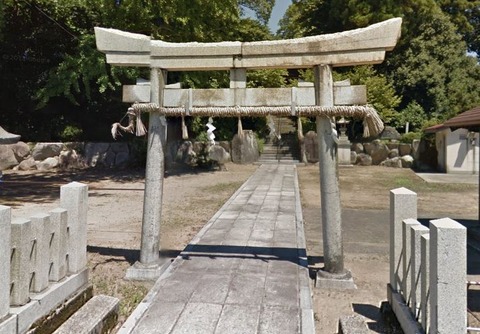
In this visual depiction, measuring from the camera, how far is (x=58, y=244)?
12.2 ft

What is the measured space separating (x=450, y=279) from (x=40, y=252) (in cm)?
332

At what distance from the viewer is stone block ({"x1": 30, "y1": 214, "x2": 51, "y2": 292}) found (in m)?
3.37

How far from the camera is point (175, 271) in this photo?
474 cm

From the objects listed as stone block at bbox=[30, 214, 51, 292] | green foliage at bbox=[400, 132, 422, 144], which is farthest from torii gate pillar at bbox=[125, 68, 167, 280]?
green foliage at bbox=[400, 132, 422, 144]

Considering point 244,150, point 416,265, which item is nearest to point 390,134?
point 244,150

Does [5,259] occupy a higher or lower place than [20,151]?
lower

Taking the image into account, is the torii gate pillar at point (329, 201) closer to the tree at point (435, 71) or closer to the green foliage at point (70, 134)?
the green foliage at point (70, 134)

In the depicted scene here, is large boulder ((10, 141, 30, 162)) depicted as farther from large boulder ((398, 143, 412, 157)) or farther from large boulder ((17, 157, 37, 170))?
large boulder ((398, 143, 412, 157))

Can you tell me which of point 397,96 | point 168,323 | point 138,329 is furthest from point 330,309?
point 397,96

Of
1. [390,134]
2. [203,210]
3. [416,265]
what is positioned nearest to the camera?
[416,265]

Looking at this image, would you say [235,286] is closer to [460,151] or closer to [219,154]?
[219,154]

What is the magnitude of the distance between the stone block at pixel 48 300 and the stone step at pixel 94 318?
0.23 m

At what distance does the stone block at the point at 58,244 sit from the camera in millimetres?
3674

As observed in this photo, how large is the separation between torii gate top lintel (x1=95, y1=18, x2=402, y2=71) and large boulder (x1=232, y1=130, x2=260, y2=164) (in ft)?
51.6
